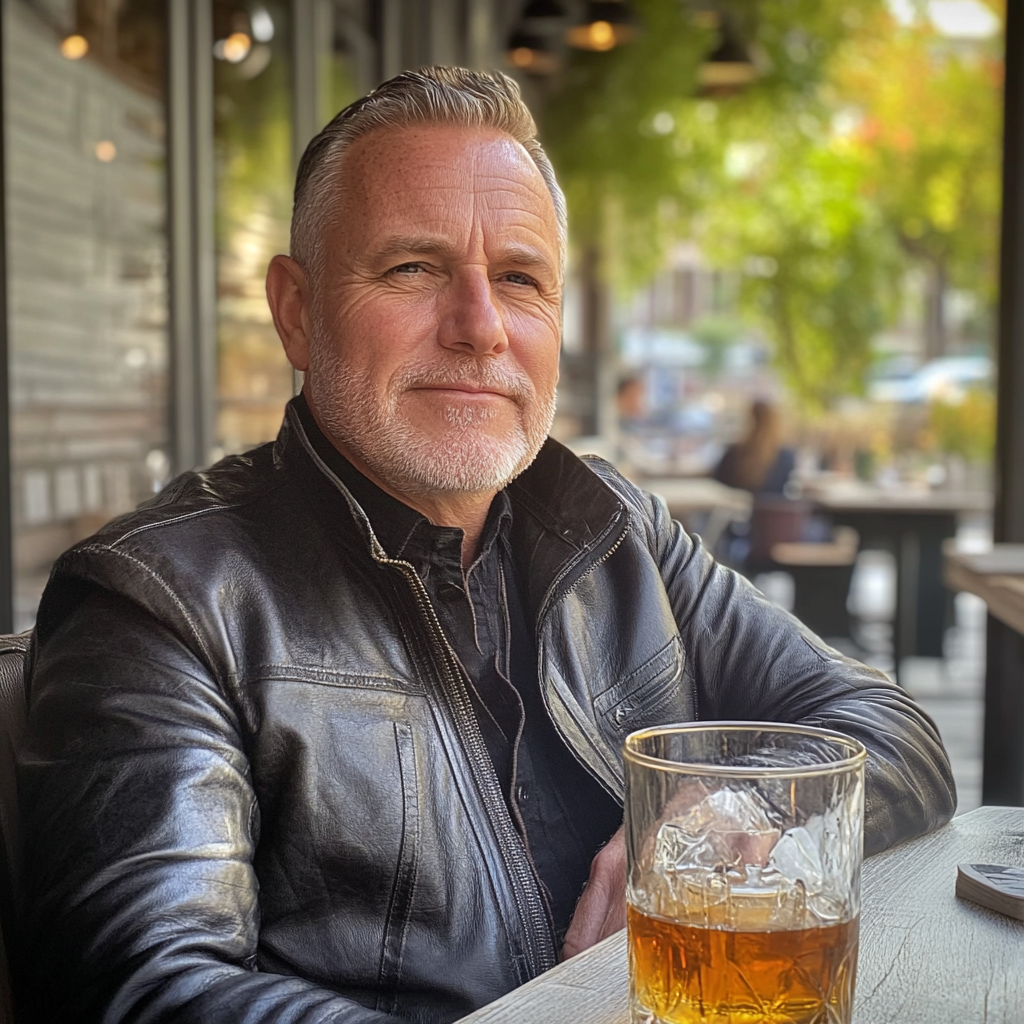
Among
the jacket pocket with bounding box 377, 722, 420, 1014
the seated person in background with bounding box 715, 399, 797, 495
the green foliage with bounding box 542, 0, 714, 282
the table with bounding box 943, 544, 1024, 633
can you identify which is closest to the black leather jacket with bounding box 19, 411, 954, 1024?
the jacket pocket with bounding box 377, 722, 420, 1014

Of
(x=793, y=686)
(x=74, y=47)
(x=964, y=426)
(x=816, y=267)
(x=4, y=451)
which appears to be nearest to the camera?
(x=793, y=686)

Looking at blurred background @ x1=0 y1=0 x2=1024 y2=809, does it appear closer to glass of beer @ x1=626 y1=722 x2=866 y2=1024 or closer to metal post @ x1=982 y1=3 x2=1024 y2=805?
metal post @ x1=982 y1=3 x2=1024 y2=805

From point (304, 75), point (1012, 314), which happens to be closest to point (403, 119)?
point (1012, 314)

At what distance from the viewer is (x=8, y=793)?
3.82 feet

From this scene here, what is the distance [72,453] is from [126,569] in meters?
2.40

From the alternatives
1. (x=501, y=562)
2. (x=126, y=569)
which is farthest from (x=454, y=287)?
(x=126, y=569)

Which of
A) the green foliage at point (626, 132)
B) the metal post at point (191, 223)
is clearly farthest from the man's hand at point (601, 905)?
the green foliage at point (626, 132)

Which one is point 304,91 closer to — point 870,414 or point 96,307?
point 96,307

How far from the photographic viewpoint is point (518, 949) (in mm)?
1245

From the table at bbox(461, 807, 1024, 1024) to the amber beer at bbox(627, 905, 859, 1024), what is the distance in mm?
71

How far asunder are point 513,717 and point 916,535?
6.13m

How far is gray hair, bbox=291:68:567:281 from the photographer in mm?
1428

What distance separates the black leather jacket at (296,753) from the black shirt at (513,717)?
3 cm

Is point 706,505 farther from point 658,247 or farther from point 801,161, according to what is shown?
point 801,161
